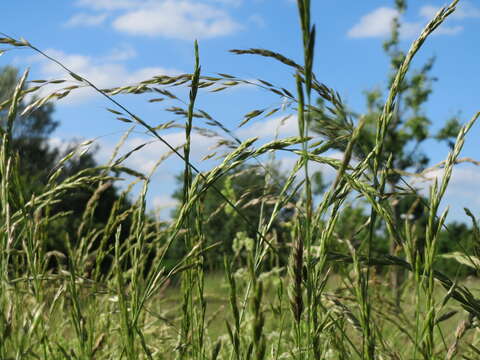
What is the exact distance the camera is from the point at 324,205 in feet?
3.51

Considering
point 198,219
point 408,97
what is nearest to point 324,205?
point 198,219

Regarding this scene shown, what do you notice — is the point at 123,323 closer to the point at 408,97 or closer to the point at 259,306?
the point at 259,306

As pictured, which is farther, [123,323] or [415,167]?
[415,167]

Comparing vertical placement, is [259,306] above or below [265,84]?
below

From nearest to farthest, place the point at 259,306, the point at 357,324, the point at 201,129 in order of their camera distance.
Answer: the point at 259,306, the point at 357,324, the point at 201,129

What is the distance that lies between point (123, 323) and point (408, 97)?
1543 cm

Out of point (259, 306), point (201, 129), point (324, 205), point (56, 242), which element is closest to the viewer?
point (259, 306)

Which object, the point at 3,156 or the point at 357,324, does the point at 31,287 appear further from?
the point at 357,324

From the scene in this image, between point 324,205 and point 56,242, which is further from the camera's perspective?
point 56,242

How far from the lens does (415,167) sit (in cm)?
1641

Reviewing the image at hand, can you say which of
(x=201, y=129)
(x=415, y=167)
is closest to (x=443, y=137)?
(x=415, y=167)

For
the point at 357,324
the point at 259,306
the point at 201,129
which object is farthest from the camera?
the point at 201,129

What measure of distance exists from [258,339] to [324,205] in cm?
38

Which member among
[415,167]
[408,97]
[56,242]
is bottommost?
[56,242]
